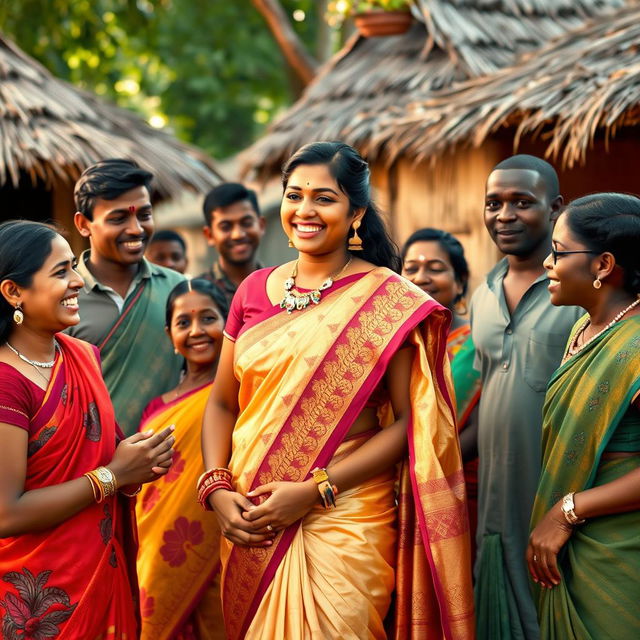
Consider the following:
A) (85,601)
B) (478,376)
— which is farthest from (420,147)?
(85,601)

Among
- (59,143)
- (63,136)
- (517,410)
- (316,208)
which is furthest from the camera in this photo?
(63,136)

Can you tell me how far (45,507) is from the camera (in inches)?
132

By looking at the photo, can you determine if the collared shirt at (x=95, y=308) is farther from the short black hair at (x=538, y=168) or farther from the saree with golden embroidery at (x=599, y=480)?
the saree with golden embroidery at (x=599, y=480)

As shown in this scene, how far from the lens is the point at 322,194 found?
369cm

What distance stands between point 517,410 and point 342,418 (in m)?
1.04

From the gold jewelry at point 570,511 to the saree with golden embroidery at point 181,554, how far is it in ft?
5.62

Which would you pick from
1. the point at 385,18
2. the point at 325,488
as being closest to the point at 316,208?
the point at 325,488

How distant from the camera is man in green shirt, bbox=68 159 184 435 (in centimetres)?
491

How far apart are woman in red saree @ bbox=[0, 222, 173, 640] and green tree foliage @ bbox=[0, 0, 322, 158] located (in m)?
10.1

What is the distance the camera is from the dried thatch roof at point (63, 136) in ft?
27.0

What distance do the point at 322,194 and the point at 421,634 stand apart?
1.59 metres

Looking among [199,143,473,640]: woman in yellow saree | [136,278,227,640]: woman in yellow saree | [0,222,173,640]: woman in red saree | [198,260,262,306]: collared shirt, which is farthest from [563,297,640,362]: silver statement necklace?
[198,260,262,306]: collared shirt

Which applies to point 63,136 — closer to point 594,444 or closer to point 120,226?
point 120,226

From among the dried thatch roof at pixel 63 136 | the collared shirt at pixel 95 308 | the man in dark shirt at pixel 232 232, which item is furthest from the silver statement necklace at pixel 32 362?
the dried thatch roof at pixel 63 136
